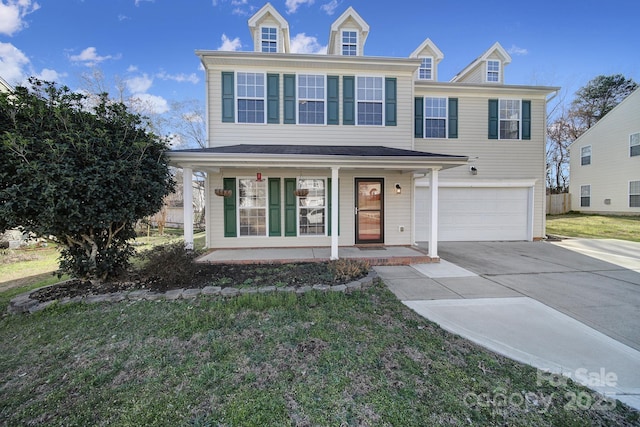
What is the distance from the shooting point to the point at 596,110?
808 inches

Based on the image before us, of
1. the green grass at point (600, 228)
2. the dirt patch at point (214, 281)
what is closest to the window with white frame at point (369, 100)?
the dirt patch at point (214, 281)

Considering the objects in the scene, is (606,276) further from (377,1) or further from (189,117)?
(189,117)

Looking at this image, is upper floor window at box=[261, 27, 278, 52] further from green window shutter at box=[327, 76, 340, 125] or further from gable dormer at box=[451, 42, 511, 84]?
gable dormer at box=[451, 42, 511, 84]

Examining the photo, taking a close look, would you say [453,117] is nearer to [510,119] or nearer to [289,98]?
[510,119]

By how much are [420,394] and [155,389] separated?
2219mm

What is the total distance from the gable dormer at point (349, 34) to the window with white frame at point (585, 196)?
1760 centimetres

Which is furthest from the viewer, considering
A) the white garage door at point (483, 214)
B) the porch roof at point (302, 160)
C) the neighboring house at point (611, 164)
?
the neighboring house at point (611, 164)

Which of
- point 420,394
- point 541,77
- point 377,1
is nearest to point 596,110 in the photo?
point 541,77

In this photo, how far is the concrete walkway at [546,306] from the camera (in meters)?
2.56

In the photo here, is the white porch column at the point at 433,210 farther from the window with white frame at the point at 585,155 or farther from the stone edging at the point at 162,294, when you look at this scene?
the window with white frame at the point at 585,155

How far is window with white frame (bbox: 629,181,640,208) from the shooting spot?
13.6 metres

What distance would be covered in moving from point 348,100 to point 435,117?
11.4 ft

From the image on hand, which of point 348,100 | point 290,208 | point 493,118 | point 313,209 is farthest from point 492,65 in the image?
point 290,208

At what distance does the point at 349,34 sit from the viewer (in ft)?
28.0
